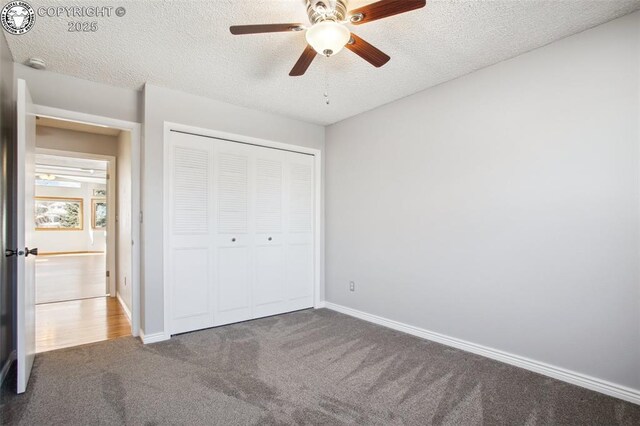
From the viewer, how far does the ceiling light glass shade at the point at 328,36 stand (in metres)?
1.74

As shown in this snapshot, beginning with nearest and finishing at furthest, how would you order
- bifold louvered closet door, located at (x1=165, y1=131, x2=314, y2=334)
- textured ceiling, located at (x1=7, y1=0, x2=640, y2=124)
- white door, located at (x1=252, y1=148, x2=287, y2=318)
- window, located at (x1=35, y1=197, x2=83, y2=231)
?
textured ceiling, located at (x1=7, y1=0, x2=640, y2=124) < bifold louvered closet door, located at (x1=165, y1=131, x2=314, y2=334) < white door, located at (x1=252, y1=148, x2=287, y2=318) < window, located at (x1=35, y1=197, x2=83, y2=231)

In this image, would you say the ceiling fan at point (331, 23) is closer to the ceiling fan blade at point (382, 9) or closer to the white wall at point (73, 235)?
the ceiling fan blade at point (382, 9)

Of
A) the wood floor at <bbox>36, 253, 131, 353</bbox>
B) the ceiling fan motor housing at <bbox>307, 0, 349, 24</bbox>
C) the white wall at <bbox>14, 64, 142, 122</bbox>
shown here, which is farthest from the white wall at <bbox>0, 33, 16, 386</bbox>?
the ceiling fan motor housing at <bbox>307, 0, 349, 24</bbox>

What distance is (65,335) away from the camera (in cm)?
320

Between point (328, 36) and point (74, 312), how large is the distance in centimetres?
446

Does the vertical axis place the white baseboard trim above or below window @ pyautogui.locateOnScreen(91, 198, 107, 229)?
below

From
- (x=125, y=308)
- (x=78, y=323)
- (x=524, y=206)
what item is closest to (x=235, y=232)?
(x=125, y=308)

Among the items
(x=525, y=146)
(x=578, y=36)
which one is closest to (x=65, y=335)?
(x=525, y=146)

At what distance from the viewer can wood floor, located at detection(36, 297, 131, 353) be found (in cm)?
308

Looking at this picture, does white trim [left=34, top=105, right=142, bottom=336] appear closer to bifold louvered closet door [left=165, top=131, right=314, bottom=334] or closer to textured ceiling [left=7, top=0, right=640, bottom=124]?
bifold louvered closet door [left=165, top=131, right=314, bottom=334]

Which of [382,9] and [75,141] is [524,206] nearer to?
[382,9]

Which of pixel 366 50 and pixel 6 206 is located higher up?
pixel 366 50

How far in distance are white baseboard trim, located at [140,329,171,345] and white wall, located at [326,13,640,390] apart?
7.35ft

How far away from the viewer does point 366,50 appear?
2.00 meters
